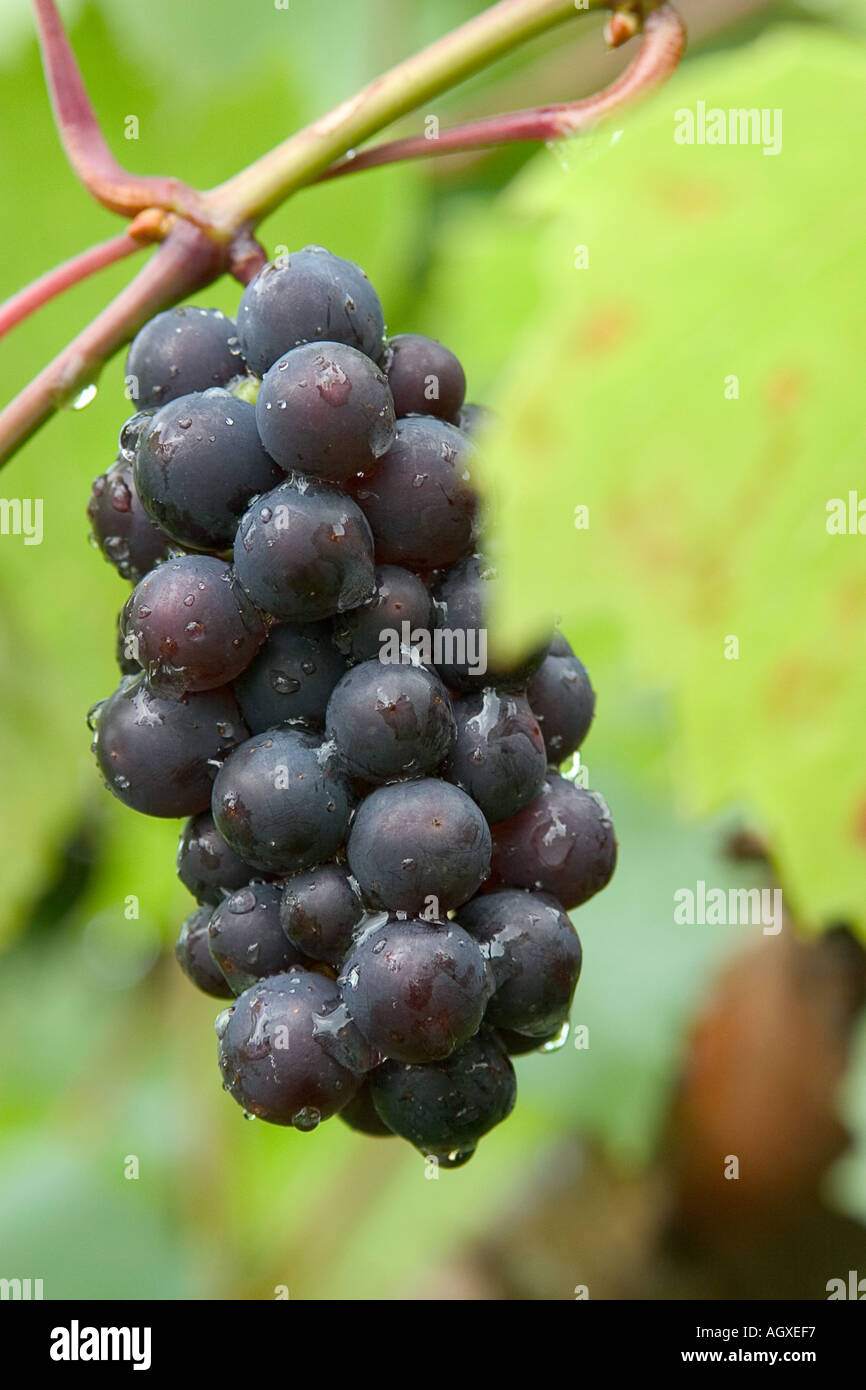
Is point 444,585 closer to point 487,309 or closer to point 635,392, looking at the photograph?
point 635,392

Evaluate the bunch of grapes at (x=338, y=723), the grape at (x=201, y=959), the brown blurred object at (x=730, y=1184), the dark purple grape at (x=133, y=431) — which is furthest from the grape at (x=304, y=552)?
the brown blurred object at (x=730, y=1184)

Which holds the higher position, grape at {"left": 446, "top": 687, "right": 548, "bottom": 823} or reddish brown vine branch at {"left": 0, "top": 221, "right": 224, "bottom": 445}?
reddish brown vine branch at {"left": 0, "top": 221, "right": 224, "bottom": 445}

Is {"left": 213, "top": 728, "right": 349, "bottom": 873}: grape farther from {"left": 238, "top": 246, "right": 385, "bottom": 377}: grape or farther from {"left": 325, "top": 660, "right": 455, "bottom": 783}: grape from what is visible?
{"left": 238, "top": 246, "right": 385, "bottom": 377}: grape

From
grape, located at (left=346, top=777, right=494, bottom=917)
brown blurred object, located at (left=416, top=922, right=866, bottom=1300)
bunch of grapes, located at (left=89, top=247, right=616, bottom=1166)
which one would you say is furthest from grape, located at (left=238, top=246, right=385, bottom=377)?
brown blurred object, located at (left=416, top=922, right=866, bottom=1300)

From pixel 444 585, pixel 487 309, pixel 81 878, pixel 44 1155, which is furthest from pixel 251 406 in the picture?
pixel 81 878

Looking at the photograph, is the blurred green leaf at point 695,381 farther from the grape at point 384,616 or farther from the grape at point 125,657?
the grape at point 125,657
